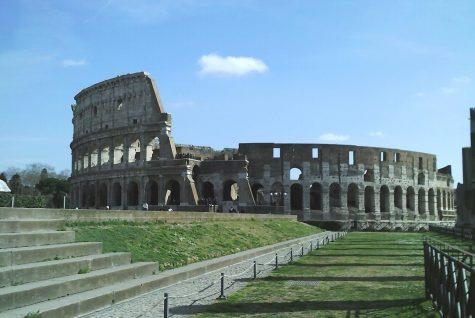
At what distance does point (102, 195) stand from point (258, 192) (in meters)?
18.1

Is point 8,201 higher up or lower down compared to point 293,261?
higher up

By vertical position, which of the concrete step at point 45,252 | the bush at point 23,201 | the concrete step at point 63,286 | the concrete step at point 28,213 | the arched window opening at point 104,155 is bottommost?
the concrete step at point 63,286

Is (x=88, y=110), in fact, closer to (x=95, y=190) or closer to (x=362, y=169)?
(x=95, y=190)

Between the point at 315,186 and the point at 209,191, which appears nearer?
the point at 209,191

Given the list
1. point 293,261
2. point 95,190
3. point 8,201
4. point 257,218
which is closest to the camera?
point 8,201

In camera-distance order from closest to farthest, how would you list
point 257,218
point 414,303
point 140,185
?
point 414,303 < point 257,218 < point 140,185

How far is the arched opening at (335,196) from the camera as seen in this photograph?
58.0 m

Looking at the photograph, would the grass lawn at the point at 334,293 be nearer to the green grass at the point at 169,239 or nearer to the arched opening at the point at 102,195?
the green grass at the point at 169,239

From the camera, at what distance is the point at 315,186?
5838cm

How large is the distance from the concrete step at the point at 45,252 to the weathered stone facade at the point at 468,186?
29566 mm

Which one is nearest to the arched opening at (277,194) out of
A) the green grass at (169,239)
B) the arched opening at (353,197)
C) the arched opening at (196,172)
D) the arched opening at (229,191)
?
the arched opening at (229,191)

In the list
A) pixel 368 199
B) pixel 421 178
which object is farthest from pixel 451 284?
pixel 421 178

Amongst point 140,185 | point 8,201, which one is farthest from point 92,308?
point 140,185

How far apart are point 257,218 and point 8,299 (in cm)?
2588
